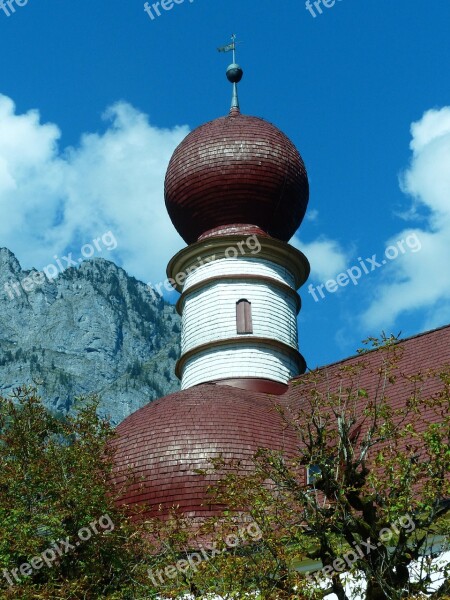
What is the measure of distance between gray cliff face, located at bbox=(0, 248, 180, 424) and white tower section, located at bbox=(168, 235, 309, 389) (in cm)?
10147

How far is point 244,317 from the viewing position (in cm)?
2225

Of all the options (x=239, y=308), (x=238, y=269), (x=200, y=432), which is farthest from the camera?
(x=238, y=269)

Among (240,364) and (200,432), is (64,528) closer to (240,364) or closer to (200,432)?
(200,432)

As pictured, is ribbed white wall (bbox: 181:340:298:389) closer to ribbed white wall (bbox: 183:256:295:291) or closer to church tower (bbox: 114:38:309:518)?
church tower (bbox: 114:38:309:518)

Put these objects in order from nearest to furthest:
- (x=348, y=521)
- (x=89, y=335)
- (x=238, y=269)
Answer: (x=348, y=521), (x=238, y=269), (x=89, y=335)

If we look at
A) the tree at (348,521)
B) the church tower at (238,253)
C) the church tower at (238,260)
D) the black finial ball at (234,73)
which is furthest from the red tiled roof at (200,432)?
the black finial ball at (234,73)

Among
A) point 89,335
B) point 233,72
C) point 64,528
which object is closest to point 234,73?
point 233,72

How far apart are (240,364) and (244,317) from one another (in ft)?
4.21

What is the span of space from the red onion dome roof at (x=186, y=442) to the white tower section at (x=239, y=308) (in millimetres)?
3107

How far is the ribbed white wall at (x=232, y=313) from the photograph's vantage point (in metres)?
22.2

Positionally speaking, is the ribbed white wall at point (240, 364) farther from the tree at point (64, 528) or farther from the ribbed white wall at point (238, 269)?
the tree at point (64, 528)

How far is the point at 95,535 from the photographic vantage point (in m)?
12.3

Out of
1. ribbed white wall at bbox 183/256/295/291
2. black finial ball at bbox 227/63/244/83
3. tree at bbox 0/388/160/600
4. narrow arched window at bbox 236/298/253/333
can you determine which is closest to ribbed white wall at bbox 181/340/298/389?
narrow arched window at bbox 236/298/253/333

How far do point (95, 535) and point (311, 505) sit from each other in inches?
137
